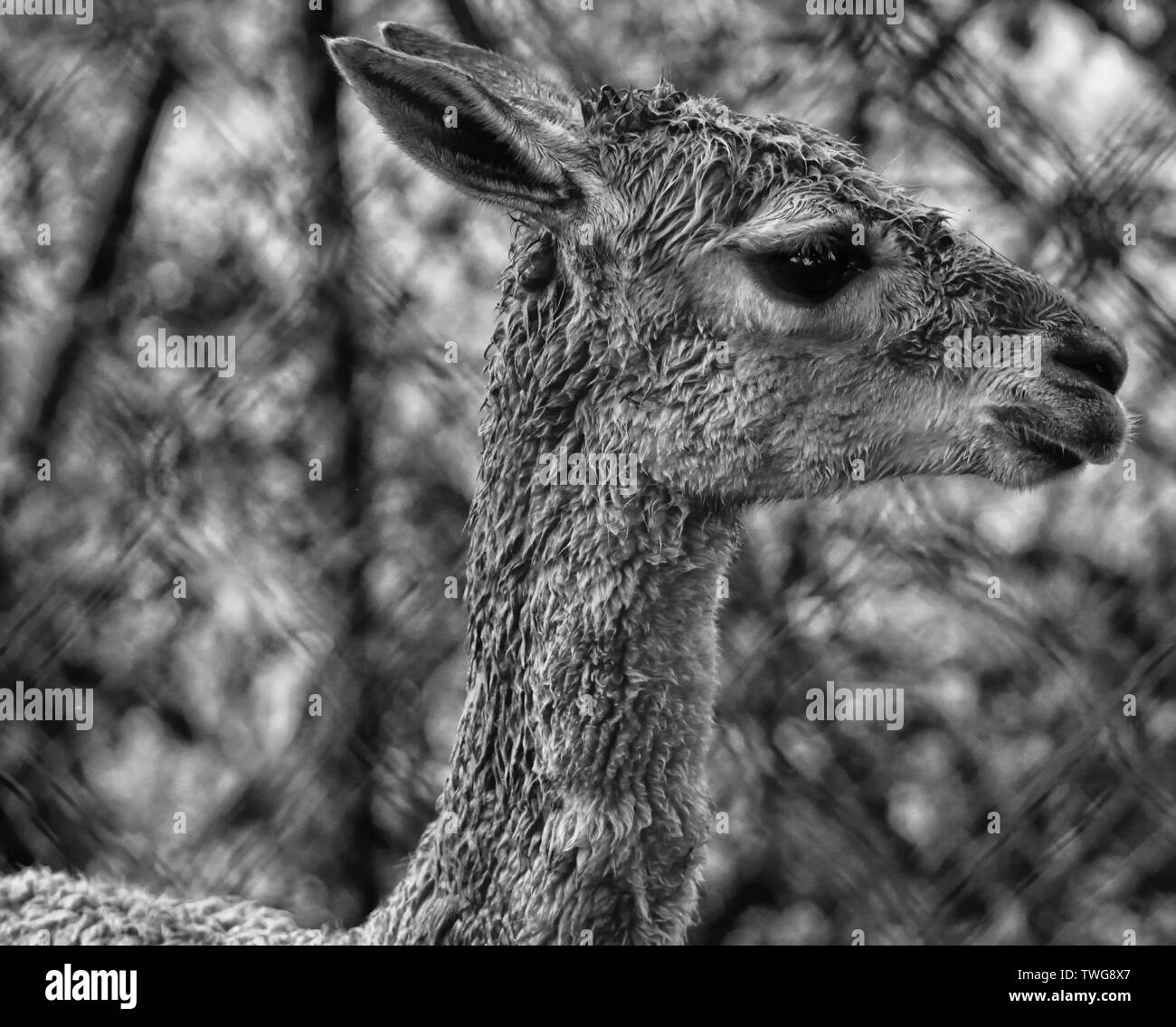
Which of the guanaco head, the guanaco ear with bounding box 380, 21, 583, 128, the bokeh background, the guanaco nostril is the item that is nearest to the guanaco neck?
the guanaco head

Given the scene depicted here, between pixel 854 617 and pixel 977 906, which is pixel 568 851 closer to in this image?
pixel 854 617

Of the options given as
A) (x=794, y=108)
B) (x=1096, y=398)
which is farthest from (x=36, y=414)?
(x=1096, y=398)

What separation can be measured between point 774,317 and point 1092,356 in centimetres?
41

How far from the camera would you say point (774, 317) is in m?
2.10

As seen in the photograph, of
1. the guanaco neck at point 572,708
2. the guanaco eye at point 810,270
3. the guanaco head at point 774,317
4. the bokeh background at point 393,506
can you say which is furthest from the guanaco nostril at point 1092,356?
the bokeh background at point 393,506

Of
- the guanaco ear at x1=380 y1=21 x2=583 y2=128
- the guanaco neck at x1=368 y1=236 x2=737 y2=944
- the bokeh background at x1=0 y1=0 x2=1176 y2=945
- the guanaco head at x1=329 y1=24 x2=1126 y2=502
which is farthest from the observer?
the bokeh background at x1=0 y1=0 x2=1176 y2=945

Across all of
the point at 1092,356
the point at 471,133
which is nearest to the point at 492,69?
the point at 471,133

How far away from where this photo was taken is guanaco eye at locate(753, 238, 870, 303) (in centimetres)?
→ 211

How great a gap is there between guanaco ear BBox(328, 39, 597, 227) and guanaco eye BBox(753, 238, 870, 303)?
265 mm

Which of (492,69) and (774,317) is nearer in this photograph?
(774,317)

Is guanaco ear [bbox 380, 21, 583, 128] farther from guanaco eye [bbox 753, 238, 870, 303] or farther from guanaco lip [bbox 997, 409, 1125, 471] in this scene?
guanaco lip [bbox 997, 409, 1125, 471]

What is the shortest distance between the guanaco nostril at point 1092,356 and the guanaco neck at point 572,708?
48 cm

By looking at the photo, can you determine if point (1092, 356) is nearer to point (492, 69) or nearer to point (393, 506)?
point (492, 69)
